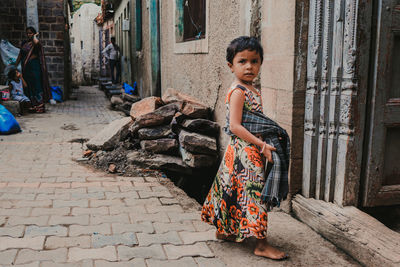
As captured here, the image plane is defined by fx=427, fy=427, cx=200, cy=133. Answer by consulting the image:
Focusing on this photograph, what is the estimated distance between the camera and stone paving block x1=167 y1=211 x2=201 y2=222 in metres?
3.43

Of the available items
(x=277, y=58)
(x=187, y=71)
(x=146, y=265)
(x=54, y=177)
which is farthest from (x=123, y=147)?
(x=146, y=265)

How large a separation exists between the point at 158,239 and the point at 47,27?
12.4 metres

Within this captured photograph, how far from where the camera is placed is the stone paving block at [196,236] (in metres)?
2.97

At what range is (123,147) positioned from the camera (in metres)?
5.63

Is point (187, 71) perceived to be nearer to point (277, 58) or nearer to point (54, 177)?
point (54, 177)

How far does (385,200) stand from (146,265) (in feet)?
5.99

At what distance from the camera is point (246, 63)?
2.61 metres

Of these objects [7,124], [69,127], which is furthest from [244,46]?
[69,127]

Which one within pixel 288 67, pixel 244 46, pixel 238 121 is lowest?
pixel 238 121

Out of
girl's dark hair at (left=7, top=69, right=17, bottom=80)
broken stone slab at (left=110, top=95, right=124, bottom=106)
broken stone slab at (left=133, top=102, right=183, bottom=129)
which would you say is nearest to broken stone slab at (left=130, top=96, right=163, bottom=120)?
broken stone slab at (left=133, top=102, right=183, bottom=129)

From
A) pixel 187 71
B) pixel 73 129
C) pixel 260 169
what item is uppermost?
pixel 187 71

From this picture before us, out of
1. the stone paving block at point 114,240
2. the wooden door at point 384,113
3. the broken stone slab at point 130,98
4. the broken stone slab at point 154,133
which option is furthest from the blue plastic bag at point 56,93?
the wooden door at point 384,113

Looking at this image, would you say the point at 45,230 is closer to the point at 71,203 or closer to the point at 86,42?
the point at 71,203

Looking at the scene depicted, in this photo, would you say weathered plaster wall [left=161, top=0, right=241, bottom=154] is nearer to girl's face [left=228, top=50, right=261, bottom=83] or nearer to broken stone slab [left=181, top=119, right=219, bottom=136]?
broken stone slab [left=181, top=119, right=219, bottom=136]
